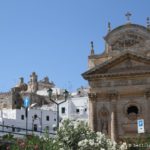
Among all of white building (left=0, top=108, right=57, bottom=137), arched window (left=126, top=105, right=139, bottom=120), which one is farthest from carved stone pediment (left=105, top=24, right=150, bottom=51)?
white building (left=0, top=108, right=57, bottom=137)

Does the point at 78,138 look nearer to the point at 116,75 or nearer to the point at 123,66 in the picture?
the point at 116,75

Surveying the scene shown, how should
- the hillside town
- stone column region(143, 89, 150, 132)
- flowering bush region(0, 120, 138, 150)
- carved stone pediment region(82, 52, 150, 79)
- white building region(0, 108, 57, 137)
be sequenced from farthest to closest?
white building region(0, 108, 57, 137) < the hillside town < carved stone pediment region(82, 52, 150, 79) < stone column region(143, 89, 150, 132) < flowering bush region(0, 120, 138, 150)

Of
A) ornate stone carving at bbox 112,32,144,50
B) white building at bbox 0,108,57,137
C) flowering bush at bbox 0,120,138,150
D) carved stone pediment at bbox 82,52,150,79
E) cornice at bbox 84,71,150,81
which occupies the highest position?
ornate stone carving at bbox 112,32,144,50

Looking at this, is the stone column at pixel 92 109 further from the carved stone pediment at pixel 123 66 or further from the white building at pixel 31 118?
the white building at pixel 31 118

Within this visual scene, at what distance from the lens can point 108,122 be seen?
3609cm

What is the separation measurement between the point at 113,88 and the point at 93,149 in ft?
59.2

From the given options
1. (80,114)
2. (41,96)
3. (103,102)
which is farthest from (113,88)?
(41,96)

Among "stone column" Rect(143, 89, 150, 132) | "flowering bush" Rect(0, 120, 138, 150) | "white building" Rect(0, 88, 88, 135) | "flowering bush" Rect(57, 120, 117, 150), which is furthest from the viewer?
"white building" Rect(0, 88, 88, 135)

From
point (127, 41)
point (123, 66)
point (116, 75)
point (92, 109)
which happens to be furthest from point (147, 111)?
point (127, 41)

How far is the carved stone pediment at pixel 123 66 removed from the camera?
3591 cm

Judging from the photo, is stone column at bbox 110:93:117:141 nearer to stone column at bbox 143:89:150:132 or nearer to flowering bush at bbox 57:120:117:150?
stone column at bbox 143:89:150:132

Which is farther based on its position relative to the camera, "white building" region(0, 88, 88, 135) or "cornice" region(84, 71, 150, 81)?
"white building" region(0, 88, 88, 135)

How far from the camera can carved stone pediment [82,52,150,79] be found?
3591cm

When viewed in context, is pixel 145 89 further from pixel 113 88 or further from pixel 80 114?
pixel 80 114
